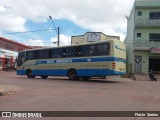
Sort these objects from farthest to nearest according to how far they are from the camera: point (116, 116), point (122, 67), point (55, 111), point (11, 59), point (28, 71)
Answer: point (11, 59) < point (28, 71) < point (122, 67) < point (55, 111) < point (116, 116)

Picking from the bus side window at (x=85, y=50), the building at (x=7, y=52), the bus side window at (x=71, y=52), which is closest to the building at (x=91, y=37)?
the building at (x=7, y=52)

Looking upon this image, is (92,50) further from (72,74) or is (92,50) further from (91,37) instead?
(91,37)

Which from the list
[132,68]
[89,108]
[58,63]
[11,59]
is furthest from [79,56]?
[11,59]

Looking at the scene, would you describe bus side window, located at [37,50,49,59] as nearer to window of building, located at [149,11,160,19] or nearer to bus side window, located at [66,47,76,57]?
bus side window, located at [66,47,76,57]

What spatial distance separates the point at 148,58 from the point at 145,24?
4795 mm

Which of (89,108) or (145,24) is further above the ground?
(145,24)

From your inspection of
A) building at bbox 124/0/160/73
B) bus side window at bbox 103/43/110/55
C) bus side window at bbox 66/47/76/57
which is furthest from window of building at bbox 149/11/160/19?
bus side window at bbox 103/43/110/55

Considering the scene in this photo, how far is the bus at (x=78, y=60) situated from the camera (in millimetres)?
24272

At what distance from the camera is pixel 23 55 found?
110ft

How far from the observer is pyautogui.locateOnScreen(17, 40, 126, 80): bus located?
956 inches

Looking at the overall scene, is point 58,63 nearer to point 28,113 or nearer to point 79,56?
point 79,56

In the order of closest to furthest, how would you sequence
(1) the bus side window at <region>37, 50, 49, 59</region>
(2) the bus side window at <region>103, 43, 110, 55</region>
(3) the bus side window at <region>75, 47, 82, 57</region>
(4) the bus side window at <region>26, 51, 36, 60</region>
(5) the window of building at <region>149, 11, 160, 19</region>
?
(2) the bus side window at <region>103, 43, 110, 55</region>
(3) the bus side window at <region>75, 47, 82, 57</region>
(1) the bus side window at <region>37, 50, 49, 59</region>
(4) the bus side window at <region>26, 51, 36, 60</region>
(5) the window of building at <region>149, 11, 160, 19</region>

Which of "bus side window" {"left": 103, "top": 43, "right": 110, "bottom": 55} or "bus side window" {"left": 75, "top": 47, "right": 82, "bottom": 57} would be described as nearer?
"bus side window" {"left": 103, "top": 43, "right": 110, "bottom": 55}

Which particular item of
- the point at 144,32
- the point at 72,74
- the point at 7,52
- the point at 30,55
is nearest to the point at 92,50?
the point at 72,74
